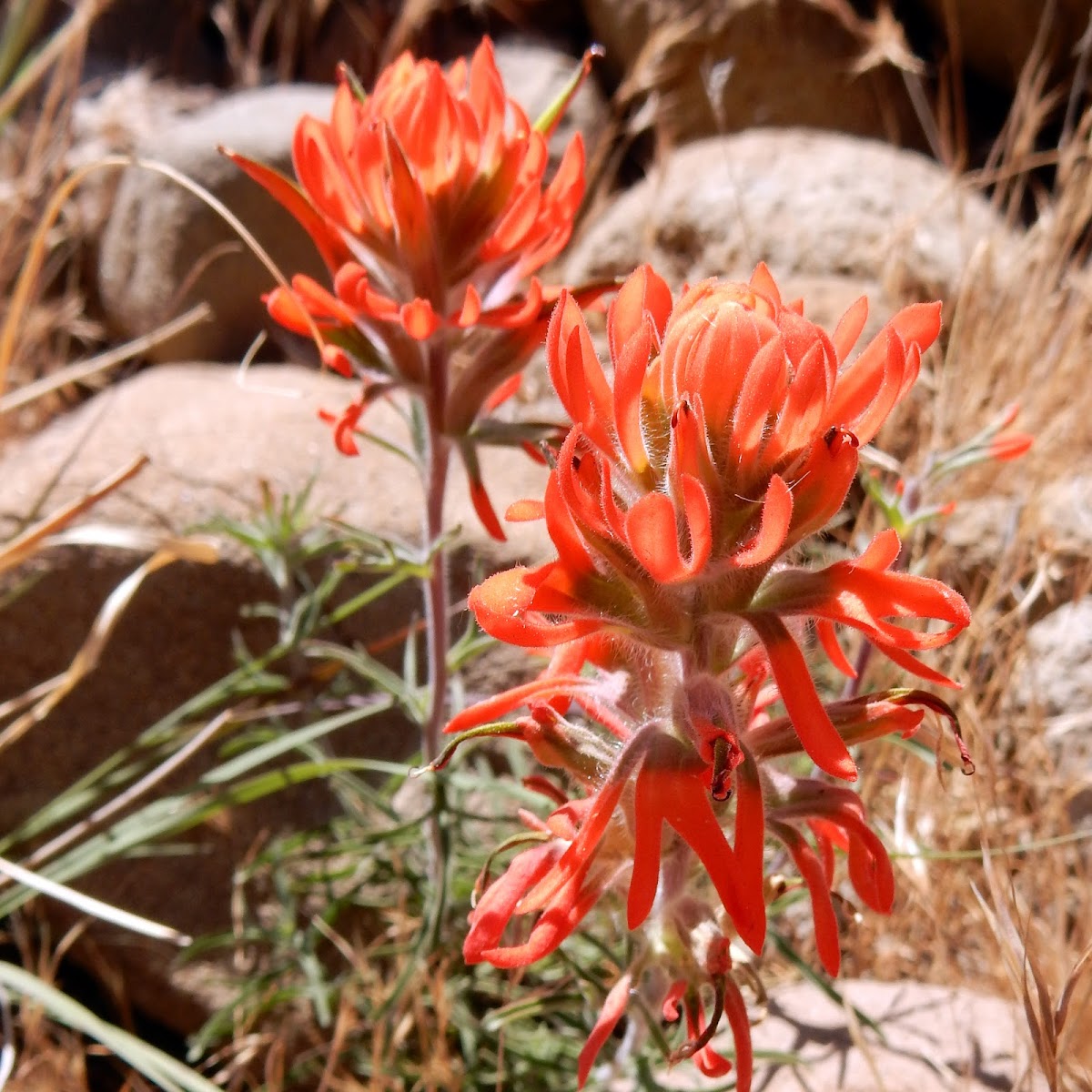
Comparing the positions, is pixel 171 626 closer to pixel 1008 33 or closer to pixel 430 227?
pixel 430 227

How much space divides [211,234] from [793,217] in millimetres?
2096

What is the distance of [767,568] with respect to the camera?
75 centimetres

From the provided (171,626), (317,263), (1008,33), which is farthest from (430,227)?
(1008,33)

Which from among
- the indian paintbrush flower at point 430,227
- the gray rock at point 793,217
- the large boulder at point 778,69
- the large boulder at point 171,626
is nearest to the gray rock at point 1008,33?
the large boulder at point 778,69

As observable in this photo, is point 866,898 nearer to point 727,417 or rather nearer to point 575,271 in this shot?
point 727,417

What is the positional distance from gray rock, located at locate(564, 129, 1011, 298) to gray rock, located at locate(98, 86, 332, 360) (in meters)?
1.15

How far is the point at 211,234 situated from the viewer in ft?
12.5

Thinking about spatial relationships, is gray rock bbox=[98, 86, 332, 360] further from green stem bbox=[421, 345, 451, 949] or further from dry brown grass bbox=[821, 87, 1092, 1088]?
green stem bbox=[421, 345, 451, 949]

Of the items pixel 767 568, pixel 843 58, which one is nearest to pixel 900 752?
pixel 767 568

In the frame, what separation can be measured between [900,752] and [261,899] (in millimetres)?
1249

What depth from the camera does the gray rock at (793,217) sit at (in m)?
2.96

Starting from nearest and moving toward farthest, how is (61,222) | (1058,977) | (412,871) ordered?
(1058,977), (412,871), (61,222)

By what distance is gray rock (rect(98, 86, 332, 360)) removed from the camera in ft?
12.3

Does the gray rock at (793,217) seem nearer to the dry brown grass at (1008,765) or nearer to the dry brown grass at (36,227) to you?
the dry brown grass at (1008,765)
